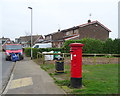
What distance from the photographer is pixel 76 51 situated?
6.82m

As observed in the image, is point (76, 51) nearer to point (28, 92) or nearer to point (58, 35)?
point (28, 92)

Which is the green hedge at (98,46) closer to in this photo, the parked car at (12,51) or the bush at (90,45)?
the bush at (90,45)

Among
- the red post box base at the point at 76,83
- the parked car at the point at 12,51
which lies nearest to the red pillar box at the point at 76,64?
the red post box base at the point at 76,83

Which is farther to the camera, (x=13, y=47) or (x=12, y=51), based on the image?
(x=13, y=47)

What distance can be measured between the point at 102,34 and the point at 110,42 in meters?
14.3

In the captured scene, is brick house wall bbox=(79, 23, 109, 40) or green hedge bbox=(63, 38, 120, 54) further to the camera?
brick house wall bbox=(79, 23, 109, 40)

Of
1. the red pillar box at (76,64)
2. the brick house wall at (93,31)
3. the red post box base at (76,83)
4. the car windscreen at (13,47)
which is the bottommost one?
the red post box base at (76,83)

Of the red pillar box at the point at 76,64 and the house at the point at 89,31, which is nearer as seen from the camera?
the red pillar box at the point at 76,64

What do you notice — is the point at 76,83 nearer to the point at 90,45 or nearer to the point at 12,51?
the point at 12,51

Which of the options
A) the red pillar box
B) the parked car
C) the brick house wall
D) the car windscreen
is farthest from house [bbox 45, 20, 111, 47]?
the red pillar box

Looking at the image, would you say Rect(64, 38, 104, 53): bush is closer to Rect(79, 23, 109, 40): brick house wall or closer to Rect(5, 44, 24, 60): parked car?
Rect(5, 44, 24, 60): parked car

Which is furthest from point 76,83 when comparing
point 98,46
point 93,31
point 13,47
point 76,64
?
point 93,31

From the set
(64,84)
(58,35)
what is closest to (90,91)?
(64,84)

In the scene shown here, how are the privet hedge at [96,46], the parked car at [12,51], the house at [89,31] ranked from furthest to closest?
the house at [89,31] < the privet hedge at [96,46] < the parked car at [12,51]
